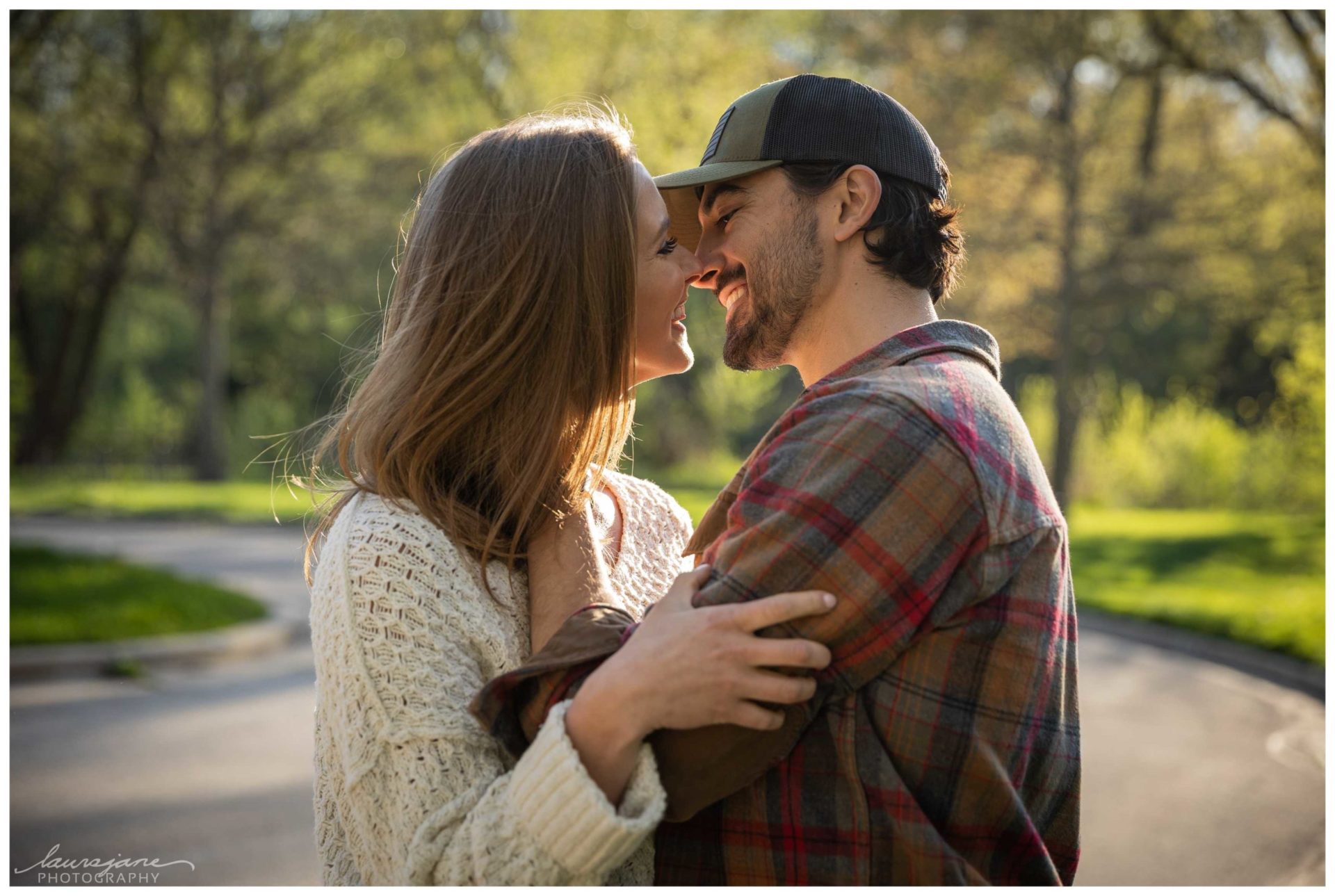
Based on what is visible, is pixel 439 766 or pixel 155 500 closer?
pixel 439 766

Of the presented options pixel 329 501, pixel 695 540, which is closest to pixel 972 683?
pixel 695 540

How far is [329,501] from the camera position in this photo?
2361 mm

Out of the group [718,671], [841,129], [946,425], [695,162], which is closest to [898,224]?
[841,129]

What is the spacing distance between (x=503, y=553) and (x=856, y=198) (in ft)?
3.25

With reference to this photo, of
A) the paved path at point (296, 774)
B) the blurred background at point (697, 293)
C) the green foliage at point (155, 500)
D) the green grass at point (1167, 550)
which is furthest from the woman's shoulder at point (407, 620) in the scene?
the green foliage at point (155, 500)

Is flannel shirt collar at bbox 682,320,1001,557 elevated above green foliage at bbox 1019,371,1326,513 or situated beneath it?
situated beneath

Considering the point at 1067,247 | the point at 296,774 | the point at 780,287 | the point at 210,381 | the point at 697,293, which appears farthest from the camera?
the point at 210,381

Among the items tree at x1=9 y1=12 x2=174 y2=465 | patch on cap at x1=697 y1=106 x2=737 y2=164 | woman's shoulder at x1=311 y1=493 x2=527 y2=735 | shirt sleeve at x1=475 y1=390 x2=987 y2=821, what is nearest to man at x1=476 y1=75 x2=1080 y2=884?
shirt sleeve at x1=475 y1=390 x2=987 y2=821

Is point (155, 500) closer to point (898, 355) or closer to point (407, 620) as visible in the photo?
point (407, 620)

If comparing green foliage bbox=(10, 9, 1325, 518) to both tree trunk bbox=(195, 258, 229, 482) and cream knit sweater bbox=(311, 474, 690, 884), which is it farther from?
cream knit sweater bbox=(311, 474, 690, 884)

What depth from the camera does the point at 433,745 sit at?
1.89 meters

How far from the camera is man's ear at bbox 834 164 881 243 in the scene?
7.80ft

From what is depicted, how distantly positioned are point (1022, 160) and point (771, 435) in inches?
668

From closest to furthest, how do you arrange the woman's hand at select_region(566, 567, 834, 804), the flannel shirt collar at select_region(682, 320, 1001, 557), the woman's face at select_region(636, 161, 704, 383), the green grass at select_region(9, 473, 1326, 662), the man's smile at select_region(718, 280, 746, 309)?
the woman's hand at select_region(566, 567, 834, 804) → the flannel shirt collar at select_region(682, 320, 1001, 557) → the woman's face at select_region(636, 161, 704, 383) → the man's smile at select_region(718, 280, 746, 309) → the green grass at select_region(9, 473, 1326, 662)
